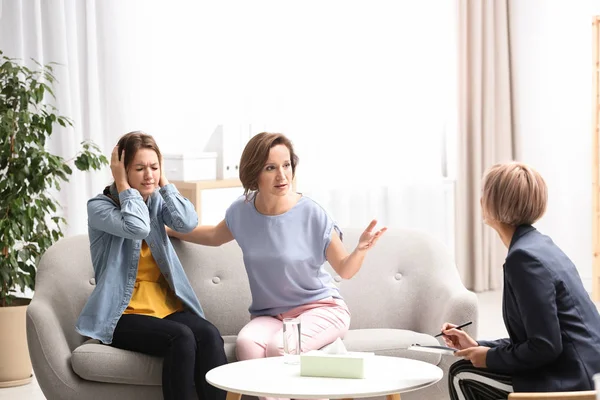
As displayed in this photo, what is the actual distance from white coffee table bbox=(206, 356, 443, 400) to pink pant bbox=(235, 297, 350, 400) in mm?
330

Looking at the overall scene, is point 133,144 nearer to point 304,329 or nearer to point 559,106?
point 304,329

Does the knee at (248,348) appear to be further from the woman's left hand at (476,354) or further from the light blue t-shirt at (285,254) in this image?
the woman's left hand at (476,354)

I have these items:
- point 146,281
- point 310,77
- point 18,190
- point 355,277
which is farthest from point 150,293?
point 310,77

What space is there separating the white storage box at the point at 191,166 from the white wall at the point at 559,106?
249 cm

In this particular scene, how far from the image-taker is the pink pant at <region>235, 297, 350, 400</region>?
306cm

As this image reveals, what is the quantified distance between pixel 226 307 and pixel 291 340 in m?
0.92

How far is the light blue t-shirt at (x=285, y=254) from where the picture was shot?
3.26 m

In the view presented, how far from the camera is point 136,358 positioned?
3090 mm

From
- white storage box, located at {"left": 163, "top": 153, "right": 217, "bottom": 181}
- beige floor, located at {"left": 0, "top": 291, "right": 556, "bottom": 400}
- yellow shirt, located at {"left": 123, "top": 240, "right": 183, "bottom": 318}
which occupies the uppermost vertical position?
white storage box, located at {"left": 163, "top": 153, "right": 217, "bottom": 181}

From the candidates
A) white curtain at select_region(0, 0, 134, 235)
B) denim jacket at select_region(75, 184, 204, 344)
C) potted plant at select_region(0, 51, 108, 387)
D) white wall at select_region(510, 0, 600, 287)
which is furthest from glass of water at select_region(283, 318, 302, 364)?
white wall at select_region(510, 0, 600, 287)

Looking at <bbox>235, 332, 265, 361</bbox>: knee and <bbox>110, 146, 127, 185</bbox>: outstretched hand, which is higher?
<bbox>110, 146, 127, 185</bbox>: outstretched hand

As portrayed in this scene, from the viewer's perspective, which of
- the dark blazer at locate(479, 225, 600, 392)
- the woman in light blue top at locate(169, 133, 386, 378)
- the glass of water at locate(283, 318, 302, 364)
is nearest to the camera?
the dark blazer at locate(479, 225, 600, 392)

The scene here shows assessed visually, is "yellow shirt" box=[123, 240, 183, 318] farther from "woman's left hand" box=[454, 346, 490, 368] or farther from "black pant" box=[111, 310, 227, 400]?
"woman's left hand" box=[454, 346, 490, 368]

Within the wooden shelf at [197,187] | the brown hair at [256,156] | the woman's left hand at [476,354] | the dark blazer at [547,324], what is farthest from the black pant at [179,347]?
the wooden shelf at [197,187]
